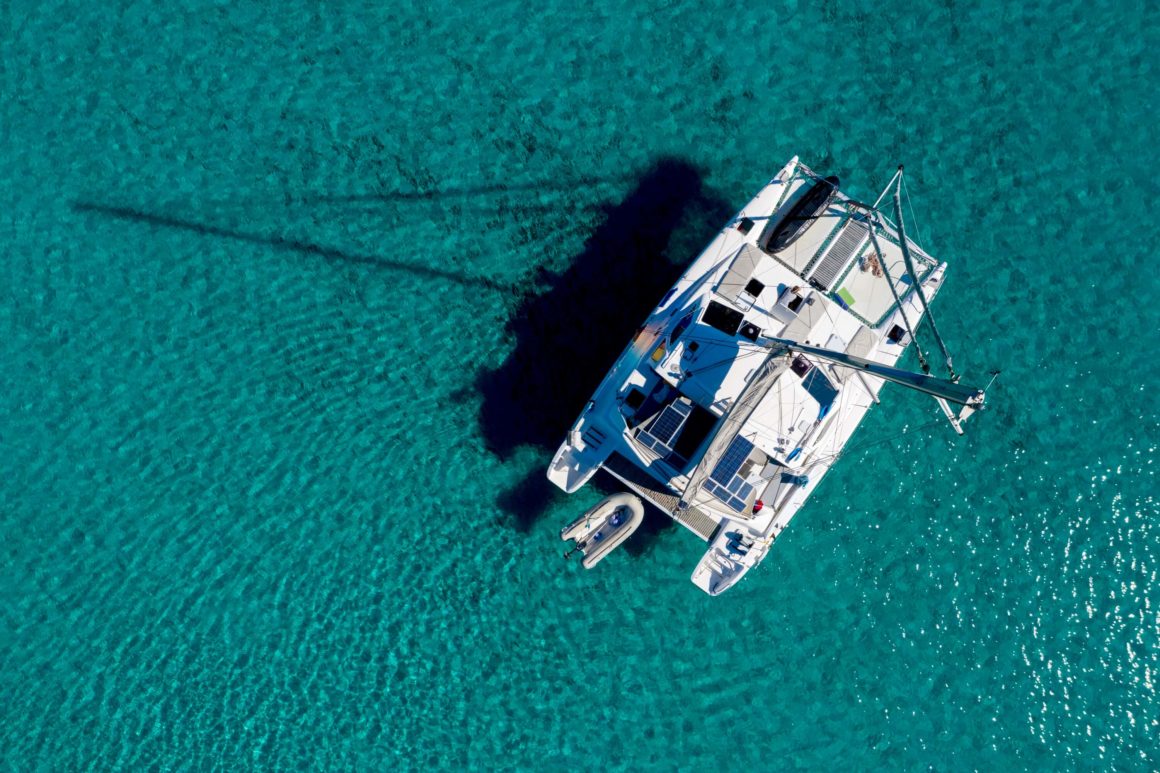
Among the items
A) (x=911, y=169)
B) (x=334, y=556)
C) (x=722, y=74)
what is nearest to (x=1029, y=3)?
(x=911, y=169)

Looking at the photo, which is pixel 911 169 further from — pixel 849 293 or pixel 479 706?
pixel 479 706

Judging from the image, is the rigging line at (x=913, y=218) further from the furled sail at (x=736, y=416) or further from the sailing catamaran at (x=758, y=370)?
the furled sail at (x=736, y=416)

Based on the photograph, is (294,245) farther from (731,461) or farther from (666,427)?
(731,461)

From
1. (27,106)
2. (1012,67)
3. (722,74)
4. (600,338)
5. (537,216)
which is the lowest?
(27,106)

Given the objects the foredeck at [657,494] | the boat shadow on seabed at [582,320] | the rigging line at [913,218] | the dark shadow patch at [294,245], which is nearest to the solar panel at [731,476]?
the foredeck at [657,494]

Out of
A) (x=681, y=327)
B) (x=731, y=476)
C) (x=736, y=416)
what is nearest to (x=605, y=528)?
(x=731, y=476)

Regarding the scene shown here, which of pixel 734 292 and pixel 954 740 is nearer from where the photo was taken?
pixel 734 292
